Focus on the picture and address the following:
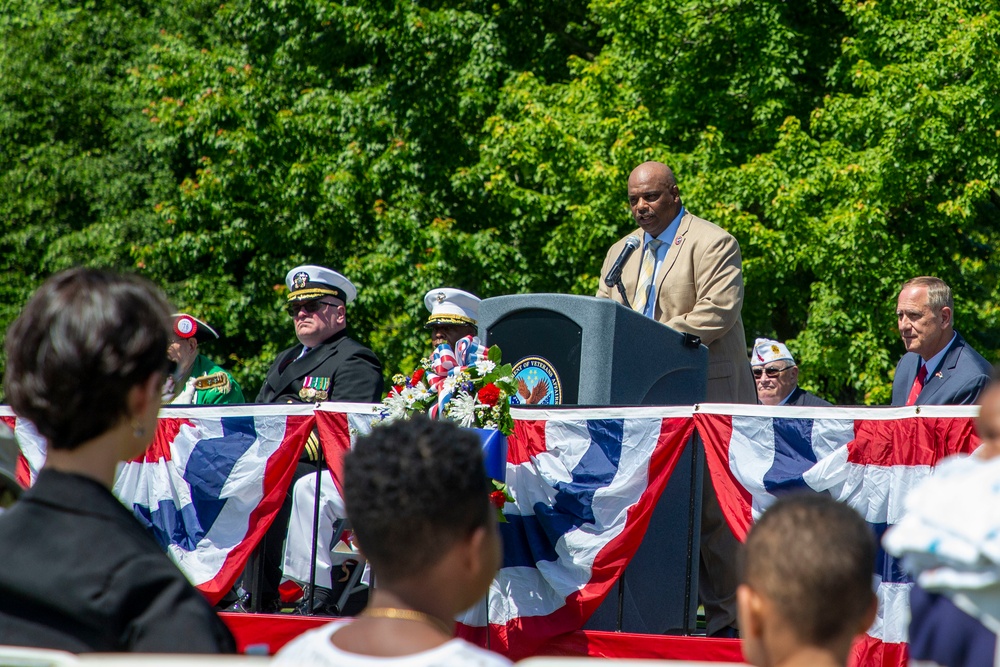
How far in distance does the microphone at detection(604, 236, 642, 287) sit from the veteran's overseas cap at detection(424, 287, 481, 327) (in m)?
1.76

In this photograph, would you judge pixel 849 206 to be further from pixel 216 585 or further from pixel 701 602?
pixel 216 585

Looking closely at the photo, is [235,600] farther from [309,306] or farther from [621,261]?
[621,261]

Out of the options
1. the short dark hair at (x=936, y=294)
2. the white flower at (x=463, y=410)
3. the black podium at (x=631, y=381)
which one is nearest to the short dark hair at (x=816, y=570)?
the white flower at (x=463, y=410)

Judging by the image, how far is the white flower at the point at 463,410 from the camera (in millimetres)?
5582

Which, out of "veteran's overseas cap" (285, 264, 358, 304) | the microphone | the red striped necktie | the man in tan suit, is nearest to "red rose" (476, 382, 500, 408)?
the man in tan suit

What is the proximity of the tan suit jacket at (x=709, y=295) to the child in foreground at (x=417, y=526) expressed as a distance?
→ 4.22 metres

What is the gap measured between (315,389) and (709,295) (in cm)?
245

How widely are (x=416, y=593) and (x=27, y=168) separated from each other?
20.9 meters

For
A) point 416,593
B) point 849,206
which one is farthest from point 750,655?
point 849,206

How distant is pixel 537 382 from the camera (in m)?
6.32

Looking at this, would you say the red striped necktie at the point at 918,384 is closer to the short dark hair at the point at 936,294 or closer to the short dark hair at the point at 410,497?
the short dark hair at the point at 936,294

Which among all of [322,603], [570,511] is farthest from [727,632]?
[322,603]

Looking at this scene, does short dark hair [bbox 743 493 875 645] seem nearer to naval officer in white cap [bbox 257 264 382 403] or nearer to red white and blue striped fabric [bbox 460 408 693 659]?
red white and blue striped fabric [bbox 460 408 693 659]

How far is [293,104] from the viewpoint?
18.2 metres
